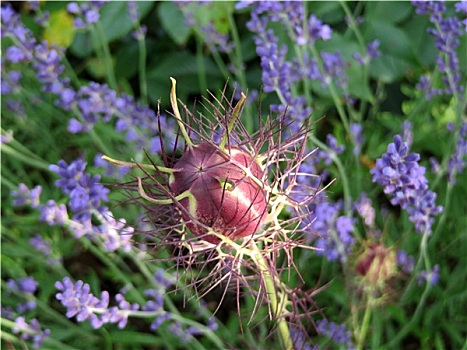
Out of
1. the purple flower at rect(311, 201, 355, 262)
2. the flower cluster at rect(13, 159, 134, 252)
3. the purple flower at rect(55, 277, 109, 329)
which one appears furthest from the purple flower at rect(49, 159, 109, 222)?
the purple flower at rect(311, 201, 355, 262)

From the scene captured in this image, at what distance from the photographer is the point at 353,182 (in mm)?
1574

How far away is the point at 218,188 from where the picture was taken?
2.19 feet

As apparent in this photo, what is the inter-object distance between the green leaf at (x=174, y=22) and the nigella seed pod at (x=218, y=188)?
103cm

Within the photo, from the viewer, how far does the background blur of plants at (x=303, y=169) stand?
120cm

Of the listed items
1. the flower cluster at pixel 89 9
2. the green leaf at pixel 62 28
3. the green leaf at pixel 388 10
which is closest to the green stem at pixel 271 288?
the flower cluster at pixel 89 9

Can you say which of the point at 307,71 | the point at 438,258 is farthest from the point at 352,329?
the point at 307,71

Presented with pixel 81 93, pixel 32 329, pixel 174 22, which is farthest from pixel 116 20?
pixel 32 329

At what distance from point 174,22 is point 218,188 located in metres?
1.14

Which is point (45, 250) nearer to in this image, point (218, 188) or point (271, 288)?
point (271, 288)

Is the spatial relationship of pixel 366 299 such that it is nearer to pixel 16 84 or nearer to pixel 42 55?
pixel 42 55

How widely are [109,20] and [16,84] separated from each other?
15.2 inches

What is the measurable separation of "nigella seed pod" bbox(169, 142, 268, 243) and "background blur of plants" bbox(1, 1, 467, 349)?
24 cm

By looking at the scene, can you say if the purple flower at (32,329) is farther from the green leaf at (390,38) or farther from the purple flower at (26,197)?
the green leaf at (390,38)

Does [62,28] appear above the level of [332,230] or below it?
above
